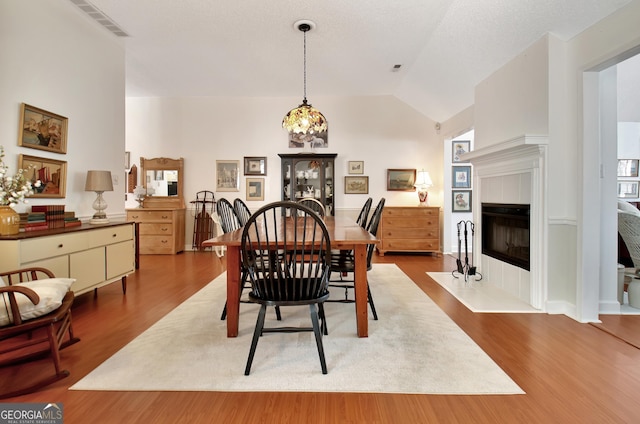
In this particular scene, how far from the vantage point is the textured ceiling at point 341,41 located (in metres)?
2.83

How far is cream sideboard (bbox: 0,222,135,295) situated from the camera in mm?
2064

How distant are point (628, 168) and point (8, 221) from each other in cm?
830

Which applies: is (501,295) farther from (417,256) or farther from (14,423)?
(14,423)

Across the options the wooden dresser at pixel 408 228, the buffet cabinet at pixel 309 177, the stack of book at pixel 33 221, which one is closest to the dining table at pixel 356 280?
the stack of book at pixel 33 221

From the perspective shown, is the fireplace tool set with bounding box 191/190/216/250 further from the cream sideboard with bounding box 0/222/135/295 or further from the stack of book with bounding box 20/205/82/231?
the stack of book with bounding box 20/205/82/231

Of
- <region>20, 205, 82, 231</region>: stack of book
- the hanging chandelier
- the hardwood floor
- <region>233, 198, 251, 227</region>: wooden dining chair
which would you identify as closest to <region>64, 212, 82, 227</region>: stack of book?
<region>20, 205, 82, 231</region>: stack of book

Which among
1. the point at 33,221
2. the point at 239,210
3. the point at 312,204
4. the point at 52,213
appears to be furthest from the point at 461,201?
the point at 33,221

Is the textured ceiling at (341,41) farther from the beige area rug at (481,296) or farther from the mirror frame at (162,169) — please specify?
the beige area rug at (481,296)

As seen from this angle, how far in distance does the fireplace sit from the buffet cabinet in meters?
2.70

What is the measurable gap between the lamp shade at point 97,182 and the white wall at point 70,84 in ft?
0.56

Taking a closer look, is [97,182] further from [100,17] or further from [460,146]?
[460,146]

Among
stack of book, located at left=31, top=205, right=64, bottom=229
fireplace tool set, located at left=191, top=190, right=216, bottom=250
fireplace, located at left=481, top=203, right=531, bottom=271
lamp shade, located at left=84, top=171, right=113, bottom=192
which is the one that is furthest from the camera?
fireplace tool set, located at left=191, top=190, right=216, bottom=250

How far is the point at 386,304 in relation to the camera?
2820mm

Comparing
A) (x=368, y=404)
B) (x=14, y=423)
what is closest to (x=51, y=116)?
(x=14, y=423)
